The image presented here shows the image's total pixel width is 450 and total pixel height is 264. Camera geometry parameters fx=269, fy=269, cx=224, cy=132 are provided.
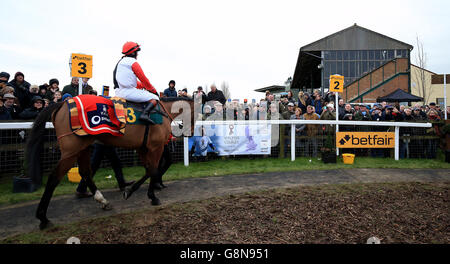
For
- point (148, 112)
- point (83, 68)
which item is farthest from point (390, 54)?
point (148, 112)

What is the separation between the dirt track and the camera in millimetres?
4090

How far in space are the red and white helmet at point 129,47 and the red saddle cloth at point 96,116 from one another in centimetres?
97

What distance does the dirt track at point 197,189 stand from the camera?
4.09m

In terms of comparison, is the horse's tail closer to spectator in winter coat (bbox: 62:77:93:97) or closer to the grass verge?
the grass verge

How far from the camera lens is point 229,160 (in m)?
8.96

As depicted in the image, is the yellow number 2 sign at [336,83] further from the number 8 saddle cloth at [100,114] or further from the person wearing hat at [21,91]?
the person wearing hat at [21,91]

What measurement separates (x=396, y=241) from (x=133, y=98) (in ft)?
14.1

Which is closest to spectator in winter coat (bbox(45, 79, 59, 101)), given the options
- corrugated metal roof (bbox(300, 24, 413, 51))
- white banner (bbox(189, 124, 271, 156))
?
white banner (bbox(189, 124, 271, 156))

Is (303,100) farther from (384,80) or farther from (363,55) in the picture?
(363,55)

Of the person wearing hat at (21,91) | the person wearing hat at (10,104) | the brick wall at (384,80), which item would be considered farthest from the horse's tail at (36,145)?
the brick wall at (384,80)

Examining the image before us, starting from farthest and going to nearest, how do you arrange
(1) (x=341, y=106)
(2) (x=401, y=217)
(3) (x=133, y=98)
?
1. (1) (x=341, y=106)
2. (3) (x=133, y=98)
3. (2) (x=401, y=217)

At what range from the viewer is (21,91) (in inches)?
290
